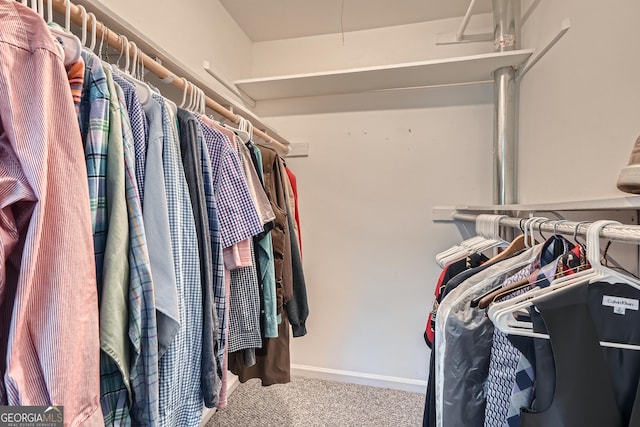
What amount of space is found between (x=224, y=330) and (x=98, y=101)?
1.71ft

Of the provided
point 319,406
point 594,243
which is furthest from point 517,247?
point 319,406

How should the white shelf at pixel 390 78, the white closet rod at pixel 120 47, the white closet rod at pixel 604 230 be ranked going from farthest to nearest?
the white shelf at pixel 390 78 < the white closet rod at pixel 120 47 < the white closet rod at pixel 604 230

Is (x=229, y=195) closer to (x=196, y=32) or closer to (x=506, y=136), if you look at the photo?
(x=196, y=32)

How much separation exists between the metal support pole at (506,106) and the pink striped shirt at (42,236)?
1.57 metres

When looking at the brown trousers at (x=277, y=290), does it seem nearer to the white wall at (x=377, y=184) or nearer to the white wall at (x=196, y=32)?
the white wall at (x=196, y=32)

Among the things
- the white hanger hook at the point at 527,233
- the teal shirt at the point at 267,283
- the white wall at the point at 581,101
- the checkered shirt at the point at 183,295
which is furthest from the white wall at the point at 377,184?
the checkered shirt at the point at 183,295

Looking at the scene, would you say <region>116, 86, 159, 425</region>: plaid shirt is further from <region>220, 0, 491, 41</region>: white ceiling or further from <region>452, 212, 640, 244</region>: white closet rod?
<region>220, 0, 491, 41</region>: white ceiling

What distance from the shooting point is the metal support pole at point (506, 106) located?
4.62 feet

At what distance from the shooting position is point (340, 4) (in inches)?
62.0

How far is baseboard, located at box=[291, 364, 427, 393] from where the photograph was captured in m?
1.73

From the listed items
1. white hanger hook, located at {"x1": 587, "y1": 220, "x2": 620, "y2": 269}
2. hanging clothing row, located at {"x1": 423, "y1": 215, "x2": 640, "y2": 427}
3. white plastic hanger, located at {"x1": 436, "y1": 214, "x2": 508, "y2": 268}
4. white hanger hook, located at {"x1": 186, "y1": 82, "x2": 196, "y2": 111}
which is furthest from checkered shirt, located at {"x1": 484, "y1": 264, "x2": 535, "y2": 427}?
white hanger hook, located at {"x1": 186, "y1": 82, "x2": 196, "y2": 111}

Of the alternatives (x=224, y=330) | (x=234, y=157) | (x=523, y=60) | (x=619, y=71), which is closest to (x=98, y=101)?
(x=234, y=157)

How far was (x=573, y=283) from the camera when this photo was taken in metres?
0.52

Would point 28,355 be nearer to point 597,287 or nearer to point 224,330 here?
point 224,330
